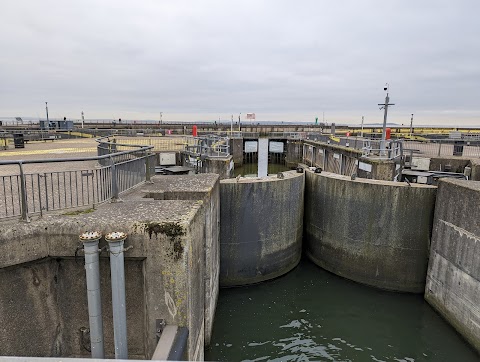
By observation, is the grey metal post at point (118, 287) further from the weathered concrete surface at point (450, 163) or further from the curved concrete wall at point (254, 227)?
the weathered concrete surface at point (450, 163)

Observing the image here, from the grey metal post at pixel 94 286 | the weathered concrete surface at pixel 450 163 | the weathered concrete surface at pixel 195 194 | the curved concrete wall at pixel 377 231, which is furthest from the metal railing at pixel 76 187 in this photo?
the weathered concrete surface at pixel 450 163

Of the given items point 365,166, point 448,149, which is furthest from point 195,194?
point 448,149

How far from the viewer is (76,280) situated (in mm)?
5645

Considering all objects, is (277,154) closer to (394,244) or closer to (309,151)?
(309,151)

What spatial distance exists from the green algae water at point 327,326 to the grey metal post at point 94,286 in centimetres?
441

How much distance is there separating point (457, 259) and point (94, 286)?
10.1 metres

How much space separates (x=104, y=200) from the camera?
6871 millimetres

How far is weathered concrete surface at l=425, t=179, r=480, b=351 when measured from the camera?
9.23 meters

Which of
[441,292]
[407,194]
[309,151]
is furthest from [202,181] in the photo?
[309,151]

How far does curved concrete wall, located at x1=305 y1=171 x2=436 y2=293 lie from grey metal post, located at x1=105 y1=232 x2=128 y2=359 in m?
9.61

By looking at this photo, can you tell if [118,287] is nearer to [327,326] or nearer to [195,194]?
[195,194]

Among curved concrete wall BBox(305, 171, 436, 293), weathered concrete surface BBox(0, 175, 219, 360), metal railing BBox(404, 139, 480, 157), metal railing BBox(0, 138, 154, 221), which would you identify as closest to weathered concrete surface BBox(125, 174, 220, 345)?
metal railing BBox(0, 138, 154, 221)

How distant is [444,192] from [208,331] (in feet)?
28.2

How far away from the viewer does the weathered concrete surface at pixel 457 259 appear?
9234 millimetres
